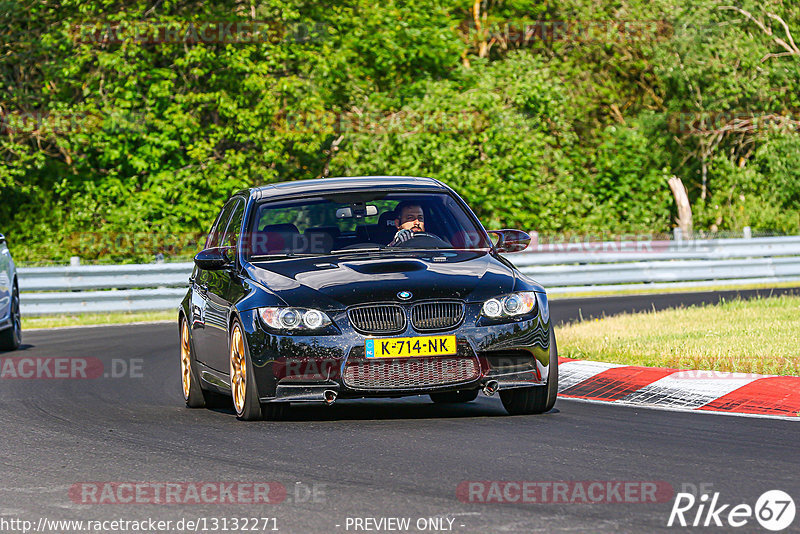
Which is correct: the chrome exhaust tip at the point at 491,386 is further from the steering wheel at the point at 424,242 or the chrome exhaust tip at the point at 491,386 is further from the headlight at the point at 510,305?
the steering wheel at the point at 424,242

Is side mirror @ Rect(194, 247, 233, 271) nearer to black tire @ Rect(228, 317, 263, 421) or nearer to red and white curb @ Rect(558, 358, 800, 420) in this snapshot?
black tire @ Rect(228, 317, 263, 421)

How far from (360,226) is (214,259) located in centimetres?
105

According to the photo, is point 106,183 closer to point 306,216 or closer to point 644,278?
point 644,278

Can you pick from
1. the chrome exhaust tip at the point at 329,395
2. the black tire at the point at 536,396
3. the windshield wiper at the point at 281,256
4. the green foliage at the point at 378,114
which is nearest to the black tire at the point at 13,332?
the windshield wiper at the point at 281,256

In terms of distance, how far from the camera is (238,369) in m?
9.41

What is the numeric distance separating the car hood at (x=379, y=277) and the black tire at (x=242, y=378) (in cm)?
40

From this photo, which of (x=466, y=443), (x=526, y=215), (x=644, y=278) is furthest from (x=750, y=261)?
(x=466, y=443)

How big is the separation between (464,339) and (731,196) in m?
35.0

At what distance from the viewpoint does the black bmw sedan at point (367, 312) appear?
882 centimetres

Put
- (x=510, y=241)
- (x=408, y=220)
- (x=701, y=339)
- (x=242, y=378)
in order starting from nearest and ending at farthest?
(x=242, y=378)
(x=408, y=220)
(x=510, y=241)
(x=701, y=339)

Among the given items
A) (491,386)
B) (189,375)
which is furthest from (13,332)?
(491,386)

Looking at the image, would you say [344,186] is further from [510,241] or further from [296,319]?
[296,319]

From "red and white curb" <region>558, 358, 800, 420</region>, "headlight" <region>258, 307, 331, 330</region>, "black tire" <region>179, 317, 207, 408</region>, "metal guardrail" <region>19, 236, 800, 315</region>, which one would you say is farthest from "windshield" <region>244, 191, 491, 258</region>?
"metal guardrail" <region>19, 236, 800, 315</region>

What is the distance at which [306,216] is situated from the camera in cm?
1012
